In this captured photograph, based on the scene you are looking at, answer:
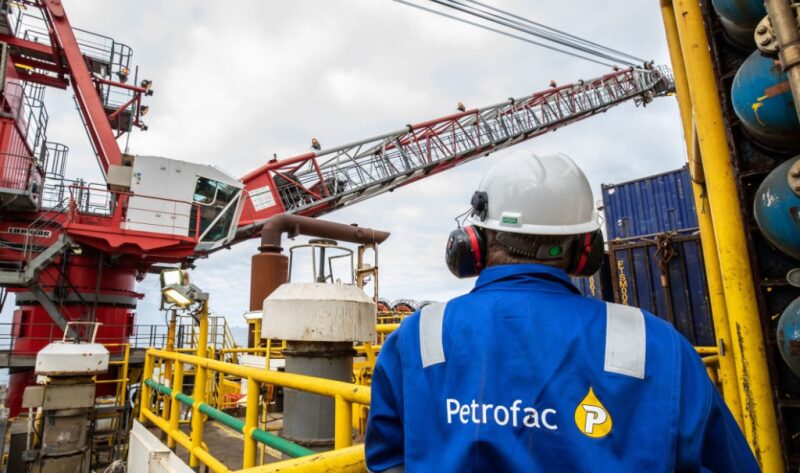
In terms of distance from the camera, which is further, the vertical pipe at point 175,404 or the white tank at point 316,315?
the vertical pipe at point 175,404

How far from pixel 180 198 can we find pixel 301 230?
5141 millimetres

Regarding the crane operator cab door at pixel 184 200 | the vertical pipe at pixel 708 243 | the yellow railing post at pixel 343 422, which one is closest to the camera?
the yellow railing post at pixel 343 422

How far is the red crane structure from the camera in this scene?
12.0 metres

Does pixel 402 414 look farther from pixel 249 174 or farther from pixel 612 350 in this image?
pixel 249 174

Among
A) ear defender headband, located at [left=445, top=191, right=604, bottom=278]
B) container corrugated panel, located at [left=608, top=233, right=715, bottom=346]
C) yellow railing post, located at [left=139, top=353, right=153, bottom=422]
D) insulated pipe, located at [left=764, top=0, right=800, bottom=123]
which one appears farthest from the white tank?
container corrugated panel, located at [left=608, top=233, right=715, bottom=346]

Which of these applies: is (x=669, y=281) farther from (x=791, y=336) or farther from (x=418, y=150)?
(x=418, y=150)

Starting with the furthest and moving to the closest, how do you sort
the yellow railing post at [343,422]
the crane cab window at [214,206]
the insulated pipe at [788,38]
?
1. the crane cab window at [214,206]
2. the yellow railing post at [343,422]
3. the insulated pipe at [788,38]

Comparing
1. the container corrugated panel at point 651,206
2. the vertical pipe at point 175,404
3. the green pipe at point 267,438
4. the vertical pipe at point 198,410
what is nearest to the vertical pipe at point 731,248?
the green pipe at point 267,438

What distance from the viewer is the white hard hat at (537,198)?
1227 mm

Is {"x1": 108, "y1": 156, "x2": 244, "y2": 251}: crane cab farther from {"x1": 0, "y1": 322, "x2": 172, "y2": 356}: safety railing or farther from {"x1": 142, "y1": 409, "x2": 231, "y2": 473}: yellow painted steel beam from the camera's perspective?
{"x1": 142, "y1": 409, "x2": 231, "y2": 473}: yellow painted steel beam

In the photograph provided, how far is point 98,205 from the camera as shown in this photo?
13.1 m

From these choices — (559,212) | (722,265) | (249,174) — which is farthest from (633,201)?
(249,174)

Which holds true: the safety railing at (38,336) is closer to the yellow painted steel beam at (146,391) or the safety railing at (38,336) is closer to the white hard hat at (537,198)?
the yellow painted steel beam at (146,391)

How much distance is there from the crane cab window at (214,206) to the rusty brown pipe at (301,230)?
379 centimetres
